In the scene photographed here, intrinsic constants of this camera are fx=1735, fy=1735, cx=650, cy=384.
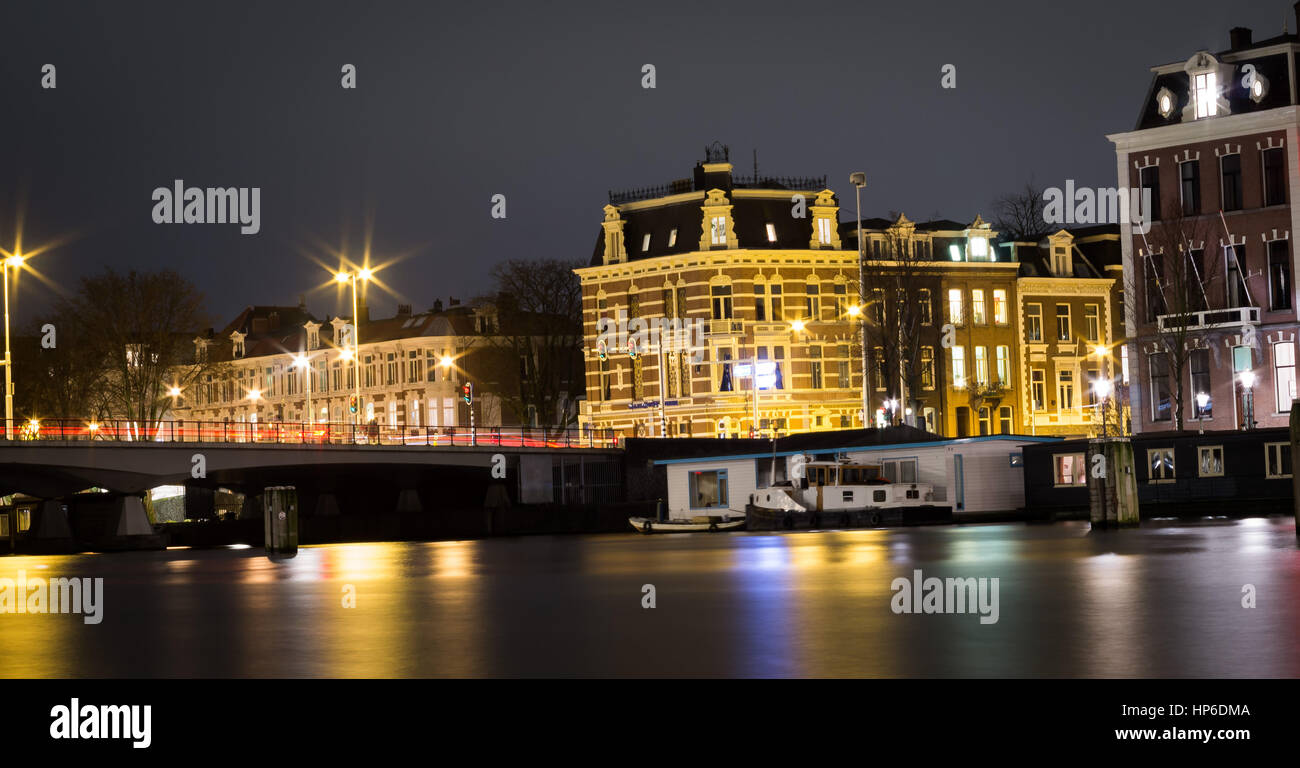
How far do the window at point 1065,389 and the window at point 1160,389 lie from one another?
27.8 meters

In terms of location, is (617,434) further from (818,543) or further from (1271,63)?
(818,543)

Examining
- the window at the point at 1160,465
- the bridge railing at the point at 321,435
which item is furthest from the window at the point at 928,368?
the window at the point at 1160,465

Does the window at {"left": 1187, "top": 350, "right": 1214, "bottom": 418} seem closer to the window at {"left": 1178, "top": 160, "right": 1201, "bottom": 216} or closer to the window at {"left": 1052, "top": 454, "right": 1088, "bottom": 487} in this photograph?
the window at {"left": 1178, "top": 160, "right": 1201, "bottom": 216}

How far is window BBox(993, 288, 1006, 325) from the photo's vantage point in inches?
3661

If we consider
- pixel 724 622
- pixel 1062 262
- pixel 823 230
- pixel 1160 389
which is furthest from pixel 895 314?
pixel 724 622

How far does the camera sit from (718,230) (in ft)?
297

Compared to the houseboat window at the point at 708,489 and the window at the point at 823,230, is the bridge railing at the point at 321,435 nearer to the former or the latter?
the houseboat window at the point at 708,489

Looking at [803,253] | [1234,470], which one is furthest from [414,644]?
[803,253]

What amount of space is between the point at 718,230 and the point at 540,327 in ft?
62.1

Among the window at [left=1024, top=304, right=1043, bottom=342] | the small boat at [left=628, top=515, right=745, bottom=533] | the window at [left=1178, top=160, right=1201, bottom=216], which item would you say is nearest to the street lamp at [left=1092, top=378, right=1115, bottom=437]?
the window at [left=1024, top=304, right=1043, bottom=342]

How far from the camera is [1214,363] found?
63.8 meters

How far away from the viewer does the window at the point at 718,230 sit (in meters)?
90.2

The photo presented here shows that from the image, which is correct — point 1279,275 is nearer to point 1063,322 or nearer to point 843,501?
point 843,501
